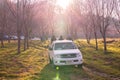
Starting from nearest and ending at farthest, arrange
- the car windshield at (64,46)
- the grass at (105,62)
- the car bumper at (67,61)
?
1. the grass at (105,62)
2. the car bumper at (67,61)
3. the car windshield at (64,46)

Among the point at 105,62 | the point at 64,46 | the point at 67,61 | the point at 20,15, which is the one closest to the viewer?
the point at 67,61

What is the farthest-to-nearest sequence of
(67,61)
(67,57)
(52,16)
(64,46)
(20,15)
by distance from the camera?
(52,16) → (20,15) → (64,46) → (67,57) → (67,61)

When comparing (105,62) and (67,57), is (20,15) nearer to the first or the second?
(105,62)

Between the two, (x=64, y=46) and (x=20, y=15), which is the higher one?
(x=20, y=15)

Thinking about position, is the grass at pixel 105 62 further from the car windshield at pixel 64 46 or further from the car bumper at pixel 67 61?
the car windshield at pixel 64 46

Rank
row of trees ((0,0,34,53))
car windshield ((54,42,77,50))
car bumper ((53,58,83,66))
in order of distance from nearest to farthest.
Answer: car bumper ((53,58,83,66)) → car windshield ((54,42,77,50)) → row of trees ((0,0,34,53))

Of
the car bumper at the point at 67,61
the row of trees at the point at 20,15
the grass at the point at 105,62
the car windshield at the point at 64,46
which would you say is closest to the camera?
the grass at the point at 105,62

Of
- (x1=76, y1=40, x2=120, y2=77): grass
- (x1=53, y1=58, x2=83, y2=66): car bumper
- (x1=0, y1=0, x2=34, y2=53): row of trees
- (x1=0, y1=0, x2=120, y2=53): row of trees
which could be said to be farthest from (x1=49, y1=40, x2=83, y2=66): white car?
(x1=0, y1=0, x2=34, y2=53): row of trees

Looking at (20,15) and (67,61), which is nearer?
(67,61)

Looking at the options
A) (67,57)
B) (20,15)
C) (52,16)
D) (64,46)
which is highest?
(52,16)

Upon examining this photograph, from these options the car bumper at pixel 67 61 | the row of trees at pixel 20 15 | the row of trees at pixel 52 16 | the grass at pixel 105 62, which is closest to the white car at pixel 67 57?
the car bumper at pixel 67 61

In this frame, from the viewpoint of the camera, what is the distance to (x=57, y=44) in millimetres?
20453

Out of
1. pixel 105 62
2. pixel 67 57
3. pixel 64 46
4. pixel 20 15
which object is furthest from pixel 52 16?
pixel 67 57

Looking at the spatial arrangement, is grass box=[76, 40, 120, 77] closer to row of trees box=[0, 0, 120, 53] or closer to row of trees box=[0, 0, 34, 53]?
row of trees box=[0, 0, 120, 53]
